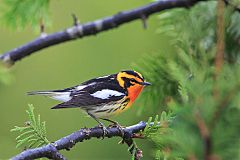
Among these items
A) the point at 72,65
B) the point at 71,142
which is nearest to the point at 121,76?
the point at 71,142

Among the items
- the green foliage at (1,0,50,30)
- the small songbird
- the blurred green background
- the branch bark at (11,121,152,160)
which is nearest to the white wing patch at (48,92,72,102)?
the small songbird

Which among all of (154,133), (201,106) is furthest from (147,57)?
(201,106)

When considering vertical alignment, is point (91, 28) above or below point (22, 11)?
below

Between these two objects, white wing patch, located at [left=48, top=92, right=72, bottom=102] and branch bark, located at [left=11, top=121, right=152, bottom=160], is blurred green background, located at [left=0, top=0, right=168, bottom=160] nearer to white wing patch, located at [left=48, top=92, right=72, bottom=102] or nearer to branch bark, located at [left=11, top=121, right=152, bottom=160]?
white wing patch, located at [left=48, top=92, right=72, bottom=102]

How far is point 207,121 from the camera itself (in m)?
1.00

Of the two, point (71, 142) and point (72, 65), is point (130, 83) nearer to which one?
point (71, 142)

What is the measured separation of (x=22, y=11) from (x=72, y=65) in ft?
10.7

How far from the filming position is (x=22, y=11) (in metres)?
2.76

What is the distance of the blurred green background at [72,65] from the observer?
18.3 ft

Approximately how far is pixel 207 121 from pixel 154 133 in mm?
842

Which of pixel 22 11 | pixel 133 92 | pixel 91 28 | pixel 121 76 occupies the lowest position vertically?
pixel 133 92

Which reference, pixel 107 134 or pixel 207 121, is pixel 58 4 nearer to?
pixel 107 134


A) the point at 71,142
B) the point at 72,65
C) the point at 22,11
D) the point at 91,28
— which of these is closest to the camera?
the point at 71,142

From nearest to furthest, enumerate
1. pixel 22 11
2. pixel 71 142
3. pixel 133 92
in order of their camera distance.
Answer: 1. pixel 71 142
2. pixel 22 11
3. pixel 133 92
